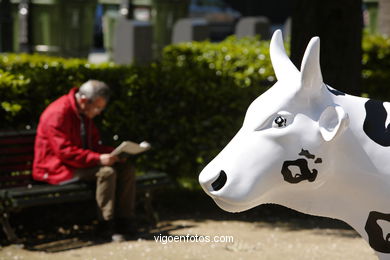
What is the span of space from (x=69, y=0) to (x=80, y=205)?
31.5 feet

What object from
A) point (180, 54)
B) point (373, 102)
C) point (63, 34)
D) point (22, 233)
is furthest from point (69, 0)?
point (373, 102)

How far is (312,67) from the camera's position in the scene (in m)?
3.34


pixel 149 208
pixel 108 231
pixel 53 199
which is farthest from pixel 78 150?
pixel 149 208

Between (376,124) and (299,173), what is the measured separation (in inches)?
16.7

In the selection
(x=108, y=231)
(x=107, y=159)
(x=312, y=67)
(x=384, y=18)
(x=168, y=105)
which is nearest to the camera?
(x=312, y=67)

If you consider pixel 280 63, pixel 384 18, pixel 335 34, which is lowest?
pixel 384 18

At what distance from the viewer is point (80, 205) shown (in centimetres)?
827

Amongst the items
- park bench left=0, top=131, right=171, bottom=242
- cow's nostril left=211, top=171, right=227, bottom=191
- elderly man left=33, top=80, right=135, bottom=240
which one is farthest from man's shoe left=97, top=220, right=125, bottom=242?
cow's nostril left=211, top=171, right=227, bottom=191

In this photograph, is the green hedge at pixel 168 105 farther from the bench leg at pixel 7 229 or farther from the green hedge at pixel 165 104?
the bench leg at pixel 7 229

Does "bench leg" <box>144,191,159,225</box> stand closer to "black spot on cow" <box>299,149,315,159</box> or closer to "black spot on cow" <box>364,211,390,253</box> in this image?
"black spot on cow" <box>364,211,390,253</box>

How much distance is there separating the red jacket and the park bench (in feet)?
0.43

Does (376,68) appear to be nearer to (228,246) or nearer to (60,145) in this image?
(228,246)

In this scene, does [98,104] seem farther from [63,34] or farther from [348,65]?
[63,34]

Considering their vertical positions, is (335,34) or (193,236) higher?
(335,34)
